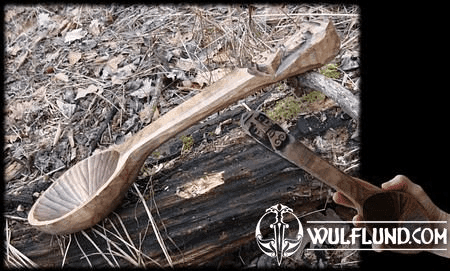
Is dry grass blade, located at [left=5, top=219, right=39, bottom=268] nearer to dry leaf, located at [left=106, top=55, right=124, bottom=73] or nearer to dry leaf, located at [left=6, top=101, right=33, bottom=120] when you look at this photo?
dry leaf, located at [left=6, top=101, right=33, bottom=120]

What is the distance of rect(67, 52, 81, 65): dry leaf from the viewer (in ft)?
4.95

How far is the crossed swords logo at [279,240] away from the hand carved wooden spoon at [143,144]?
232 millimetres

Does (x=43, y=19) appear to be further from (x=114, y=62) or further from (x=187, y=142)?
(x=187, y=142)

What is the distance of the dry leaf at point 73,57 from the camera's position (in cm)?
151

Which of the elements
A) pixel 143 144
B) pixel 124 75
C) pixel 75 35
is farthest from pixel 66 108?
pixel 143 144

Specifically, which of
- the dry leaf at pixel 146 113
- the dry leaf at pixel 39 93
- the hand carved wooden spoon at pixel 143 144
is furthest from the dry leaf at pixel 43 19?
the hand carved wooden spoon at pixel 143 144

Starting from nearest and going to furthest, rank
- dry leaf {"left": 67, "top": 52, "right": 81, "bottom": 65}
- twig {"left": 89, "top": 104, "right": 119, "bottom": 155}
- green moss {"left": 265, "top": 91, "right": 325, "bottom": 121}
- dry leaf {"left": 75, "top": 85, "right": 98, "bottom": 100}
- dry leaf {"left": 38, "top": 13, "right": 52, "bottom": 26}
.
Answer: green moss {"left": 265, "top": 91, "right": 325, "bottom": 121} → twig {"left": 89, "top": 104, "right": 119, "bottom": 155} → dry leaf {"left": 75, "top": 85, "right": 98, "bottom": 100} → dry leaf {"left": 67, "top": 52, "right": 81, "bottom": 65} → dry leaf {"left": 38, "top": 13, "right": 52, "bottom": 26}

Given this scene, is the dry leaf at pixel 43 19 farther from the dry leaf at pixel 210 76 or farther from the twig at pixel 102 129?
the dry leaf at pixel 210 76

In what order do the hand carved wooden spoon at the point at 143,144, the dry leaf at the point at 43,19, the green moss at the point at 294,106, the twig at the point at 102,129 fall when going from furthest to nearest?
the dry leaf at the point at 43,19 → the twig at the point at 102,129 → the green moss at the point at 294,106 → the hand carved wooden spoon at the point at 143,144

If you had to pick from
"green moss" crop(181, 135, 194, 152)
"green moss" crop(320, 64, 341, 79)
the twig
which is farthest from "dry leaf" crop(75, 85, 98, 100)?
"green moss" crop(320, 64, 341, 79)

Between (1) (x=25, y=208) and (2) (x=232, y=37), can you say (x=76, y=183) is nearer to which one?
(1) (x=25, y=208)

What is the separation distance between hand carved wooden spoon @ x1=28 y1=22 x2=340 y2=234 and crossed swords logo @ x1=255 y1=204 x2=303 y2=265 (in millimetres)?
232

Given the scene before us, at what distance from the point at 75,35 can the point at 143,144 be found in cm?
66

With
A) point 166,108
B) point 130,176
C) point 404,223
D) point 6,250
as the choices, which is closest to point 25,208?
point 6,250
